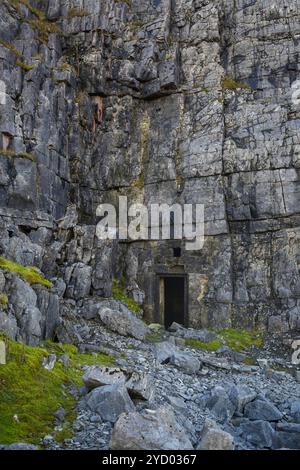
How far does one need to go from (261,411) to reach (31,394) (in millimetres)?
7525

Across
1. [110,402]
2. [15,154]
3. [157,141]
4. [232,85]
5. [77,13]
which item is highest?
[77,13]

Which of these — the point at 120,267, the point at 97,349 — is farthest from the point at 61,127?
the point at 97,349

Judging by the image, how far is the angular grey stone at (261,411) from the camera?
1215 centimetres

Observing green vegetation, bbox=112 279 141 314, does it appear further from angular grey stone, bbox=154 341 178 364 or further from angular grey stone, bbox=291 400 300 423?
angular grey stone, bbox=291 400 300 423

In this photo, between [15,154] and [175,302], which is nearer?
[15,154]

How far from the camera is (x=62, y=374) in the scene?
40.7ft

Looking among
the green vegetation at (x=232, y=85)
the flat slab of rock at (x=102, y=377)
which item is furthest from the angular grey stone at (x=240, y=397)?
the green vegetation at (x=232, y=85)

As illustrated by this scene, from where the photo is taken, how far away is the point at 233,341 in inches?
1008

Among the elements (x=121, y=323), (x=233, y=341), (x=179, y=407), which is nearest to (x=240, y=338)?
(x=233, y=341)

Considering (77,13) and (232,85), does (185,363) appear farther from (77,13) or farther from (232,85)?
(77,13)

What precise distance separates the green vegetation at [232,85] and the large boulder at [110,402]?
28658 millimetres

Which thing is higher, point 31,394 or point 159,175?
point 159,175

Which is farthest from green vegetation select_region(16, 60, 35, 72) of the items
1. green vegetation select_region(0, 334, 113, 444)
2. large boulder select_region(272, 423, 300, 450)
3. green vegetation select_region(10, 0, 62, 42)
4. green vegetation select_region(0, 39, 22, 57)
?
large boulder select_region(272, 423, 300, 450)

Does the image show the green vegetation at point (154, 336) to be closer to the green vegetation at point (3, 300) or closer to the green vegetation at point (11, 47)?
the green vegetation at point (3, 300)
